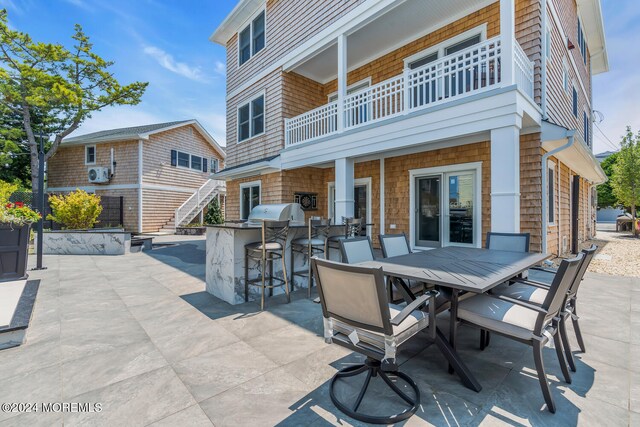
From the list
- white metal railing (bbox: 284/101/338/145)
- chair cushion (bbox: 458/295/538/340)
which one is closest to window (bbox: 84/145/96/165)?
white metal railing (bbox: 284/101/338/145)

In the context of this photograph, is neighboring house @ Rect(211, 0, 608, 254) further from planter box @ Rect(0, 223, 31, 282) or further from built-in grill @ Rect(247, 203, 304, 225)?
planter box @ Rect(0, 223, 31, 282)

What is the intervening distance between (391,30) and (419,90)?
2.52 meters

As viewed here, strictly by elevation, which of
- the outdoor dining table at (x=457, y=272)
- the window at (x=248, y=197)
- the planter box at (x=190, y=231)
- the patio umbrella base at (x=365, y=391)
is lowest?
the patio umbrella base at (x=365, y=391)

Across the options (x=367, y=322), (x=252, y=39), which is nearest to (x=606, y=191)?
(x=252, y=39)

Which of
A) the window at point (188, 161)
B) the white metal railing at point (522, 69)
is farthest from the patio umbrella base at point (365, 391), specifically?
the window at point (188, 161)

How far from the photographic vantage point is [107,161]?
1611cm

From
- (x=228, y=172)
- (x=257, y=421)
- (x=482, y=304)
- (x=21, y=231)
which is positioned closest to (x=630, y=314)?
(x=482, y=304)

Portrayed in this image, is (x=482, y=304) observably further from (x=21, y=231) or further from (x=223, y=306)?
(x=21, y=231)

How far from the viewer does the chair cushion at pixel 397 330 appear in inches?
73.8

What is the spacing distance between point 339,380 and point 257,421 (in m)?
0.70

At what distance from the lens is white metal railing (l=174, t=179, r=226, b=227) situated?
15992mm

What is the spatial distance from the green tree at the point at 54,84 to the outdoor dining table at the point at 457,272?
62.5ft

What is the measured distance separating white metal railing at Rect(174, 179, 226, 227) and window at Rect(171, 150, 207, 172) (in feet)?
6.46

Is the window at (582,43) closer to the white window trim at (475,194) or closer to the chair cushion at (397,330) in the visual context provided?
the white window trim at (475,194)
